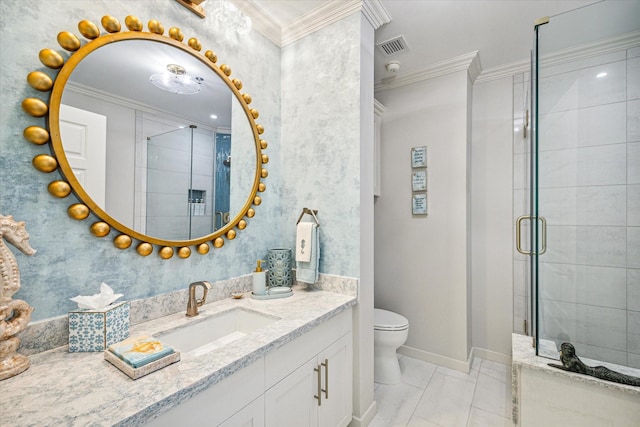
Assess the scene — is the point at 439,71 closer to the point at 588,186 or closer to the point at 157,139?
the point at 588,186

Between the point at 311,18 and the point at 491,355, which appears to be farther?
the point at 491,355

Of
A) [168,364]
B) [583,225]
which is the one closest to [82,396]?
[168,364]

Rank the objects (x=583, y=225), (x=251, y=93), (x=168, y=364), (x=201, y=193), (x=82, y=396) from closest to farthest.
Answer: (x=82, y=396) → (x=168, y=364) → (x=201, y=193) → (x=583, y=225) → (x=251, y=93)

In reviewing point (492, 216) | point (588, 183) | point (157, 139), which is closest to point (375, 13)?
point (157, 139)

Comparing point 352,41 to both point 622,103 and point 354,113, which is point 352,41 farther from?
point 622,103

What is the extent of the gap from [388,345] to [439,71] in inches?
89.2

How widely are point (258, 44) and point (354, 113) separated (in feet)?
2.58

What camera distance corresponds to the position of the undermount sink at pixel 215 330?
4.00 ft

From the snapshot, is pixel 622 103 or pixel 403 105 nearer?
pixel 622 103

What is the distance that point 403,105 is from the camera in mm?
2672

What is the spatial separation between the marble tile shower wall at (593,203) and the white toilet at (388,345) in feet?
2.88

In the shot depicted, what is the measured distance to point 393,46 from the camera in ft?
7.12

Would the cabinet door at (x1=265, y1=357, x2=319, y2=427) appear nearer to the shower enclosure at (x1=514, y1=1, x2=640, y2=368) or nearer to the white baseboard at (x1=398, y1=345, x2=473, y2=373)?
the shower enclosure at (x1=514, y1=1, x2=640, y2=368)

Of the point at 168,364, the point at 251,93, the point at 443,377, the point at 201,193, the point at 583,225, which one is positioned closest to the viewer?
the point at 168,364
